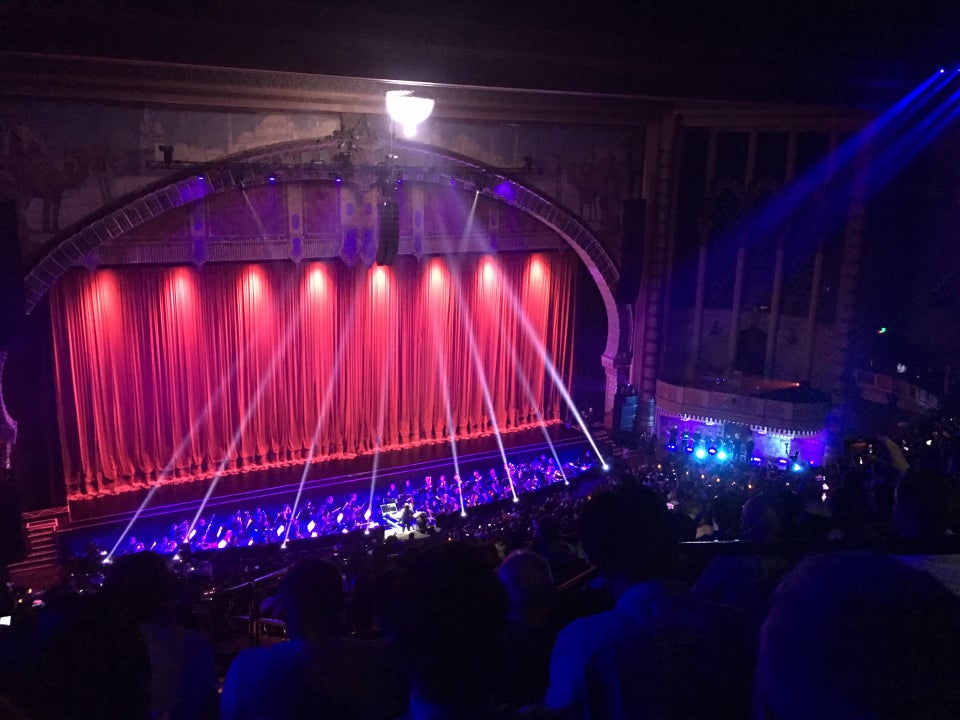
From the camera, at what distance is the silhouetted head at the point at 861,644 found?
0.84 m

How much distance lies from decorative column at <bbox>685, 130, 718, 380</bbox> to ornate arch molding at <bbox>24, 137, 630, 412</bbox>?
4.82 ft

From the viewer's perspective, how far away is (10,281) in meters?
9.87

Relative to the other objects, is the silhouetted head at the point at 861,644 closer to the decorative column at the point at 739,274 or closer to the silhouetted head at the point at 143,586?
the silhouetted head at the point at 143,586

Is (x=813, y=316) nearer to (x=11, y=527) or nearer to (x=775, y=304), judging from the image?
(x=775, y=304)

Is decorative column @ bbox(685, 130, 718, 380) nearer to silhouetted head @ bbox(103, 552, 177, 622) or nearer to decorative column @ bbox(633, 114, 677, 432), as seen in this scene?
decorative column @ bbox(633, 114, 677, 432)

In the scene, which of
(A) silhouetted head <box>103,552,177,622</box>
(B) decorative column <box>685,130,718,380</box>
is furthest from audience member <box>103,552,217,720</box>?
(B) decorative column <box>685,130,718,380</box>

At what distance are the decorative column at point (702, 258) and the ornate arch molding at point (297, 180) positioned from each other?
1469mm

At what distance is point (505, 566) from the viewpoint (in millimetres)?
2617

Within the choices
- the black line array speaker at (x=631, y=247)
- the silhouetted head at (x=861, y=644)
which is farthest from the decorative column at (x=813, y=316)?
the silhouetted head at (x=861, y=644)

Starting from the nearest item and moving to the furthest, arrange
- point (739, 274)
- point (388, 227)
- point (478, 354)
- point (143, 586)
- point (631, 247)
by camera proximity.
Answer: point (143, 586) < point (388, 227) < point (631, 247) < point (739, 274) < point (478, 354)

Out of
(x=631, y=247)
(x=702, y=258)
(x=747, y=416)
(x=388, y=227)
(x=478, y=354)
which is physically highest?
(x=388, y=227)

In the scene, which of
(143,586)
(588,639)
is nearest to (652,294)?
(143,586)

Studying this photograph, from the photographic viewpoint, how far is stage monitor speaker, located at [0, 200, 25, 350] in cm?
983

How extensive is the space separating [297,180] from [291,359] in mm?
3254
